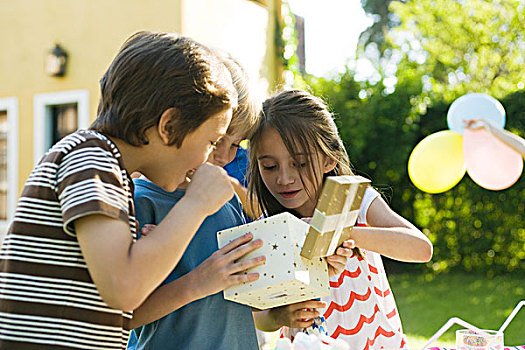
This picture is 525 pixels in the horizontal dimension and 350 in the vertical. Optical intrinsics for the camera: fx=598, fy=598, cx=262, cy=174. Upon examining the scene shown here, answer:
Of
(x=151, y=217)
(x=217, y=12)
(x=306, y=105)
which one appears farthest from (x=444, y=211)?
(x=151, y=217)

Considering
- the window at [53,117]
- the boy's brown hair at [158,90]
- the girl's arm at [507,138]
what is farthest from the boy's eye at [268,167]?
the window at [53,117]

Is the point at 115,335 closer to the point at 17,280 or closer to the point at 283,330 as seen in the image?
the point at 17,280

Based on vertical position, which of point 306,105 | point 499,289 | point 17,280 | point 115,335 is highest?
point 306,105

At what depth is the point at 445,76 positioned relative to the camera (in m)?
21.5

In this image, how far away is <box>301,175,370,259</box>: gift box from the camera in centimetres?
129

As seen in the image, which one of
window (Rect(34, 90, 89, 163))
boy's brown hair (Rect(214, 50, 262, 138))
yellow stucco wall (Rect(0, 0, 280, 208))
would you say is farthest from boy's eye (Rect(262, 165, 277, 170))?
window (Rect(34, 90, 89, 163))

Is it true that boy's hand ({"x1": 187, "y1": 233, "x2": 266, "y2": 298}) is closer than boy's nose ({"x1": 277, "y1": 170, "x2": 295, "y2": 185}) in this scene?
Yes

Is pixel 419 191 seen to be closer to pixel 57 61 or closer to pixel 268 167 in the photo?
pixel 57 61

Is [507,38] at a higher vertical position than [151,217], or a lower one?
higher

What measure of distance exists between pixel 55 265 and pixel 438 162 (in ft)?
14.7

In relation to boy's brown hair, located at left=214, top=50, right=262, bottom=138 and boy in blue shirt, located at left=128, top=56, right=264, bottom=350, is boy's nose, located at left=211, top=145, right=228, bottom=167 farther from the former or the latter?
boy in blue shirt, located at left=128, top=56, right=264, bottom=350

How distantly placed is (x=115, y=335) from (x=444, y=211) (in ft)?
30.8

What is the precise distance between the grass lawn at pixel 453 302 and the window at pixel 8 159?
635 cm

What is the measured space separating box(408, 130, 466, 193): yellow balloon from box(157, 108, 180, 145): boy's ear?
→ 417 centimetres
